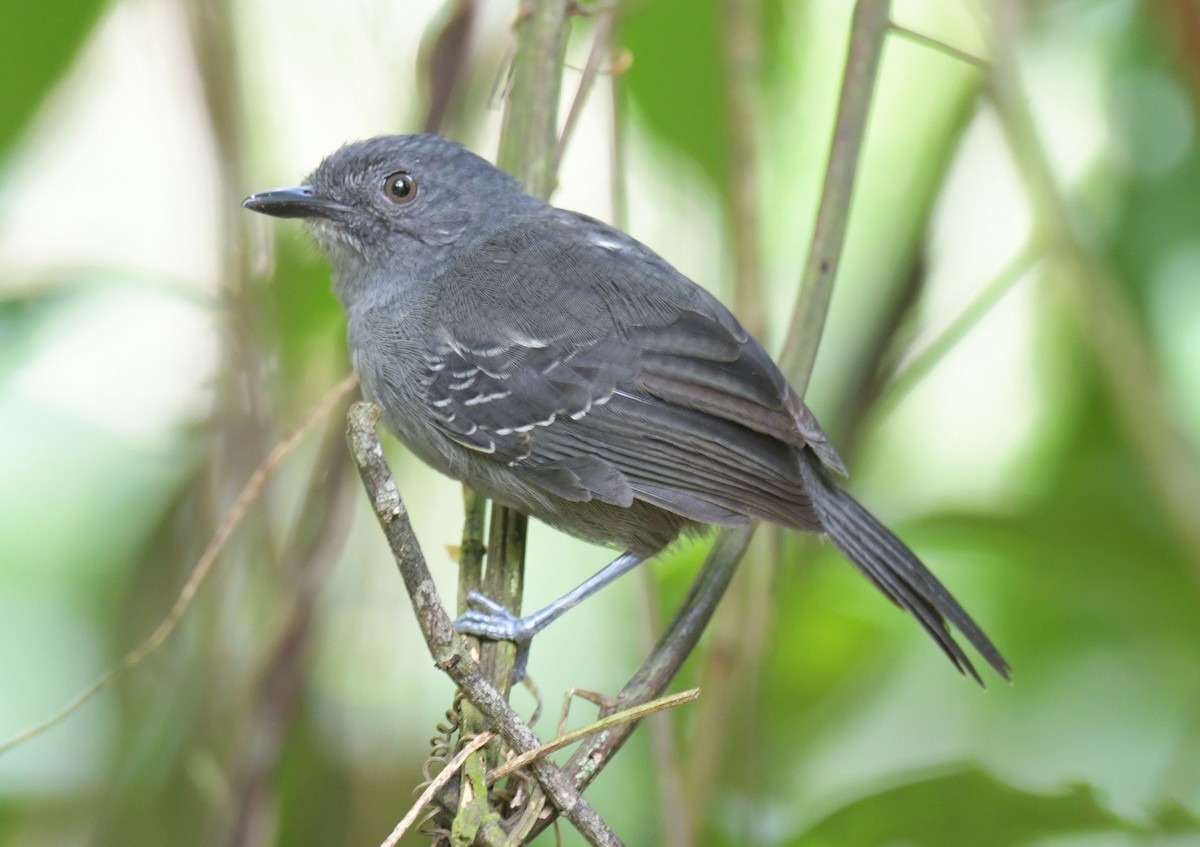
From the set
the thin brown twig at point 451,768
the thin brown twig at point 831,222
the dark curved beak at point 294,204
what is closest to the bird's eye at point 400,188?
the dark curved beak at point 294,204

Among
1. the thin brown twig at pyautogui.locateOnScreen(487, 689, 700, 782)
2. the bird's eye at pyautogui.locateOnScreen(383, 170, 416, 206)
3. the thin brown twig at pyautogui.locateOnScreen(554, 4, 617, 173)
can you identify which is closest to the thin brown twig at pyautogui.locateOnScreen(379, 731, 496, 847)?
the thin brown twig at pyautogui.locateOnScreen(487, 689, 700, 782)

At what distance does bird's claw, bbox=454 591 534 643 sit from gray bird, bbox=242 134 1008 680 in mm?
23

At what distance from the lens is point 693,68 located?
12.6 feet

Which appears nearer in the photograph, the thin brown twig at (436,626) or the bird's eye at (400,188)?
the thin brown twig at (436,626)

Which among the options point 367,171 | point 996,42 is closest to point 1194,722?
point 996,42

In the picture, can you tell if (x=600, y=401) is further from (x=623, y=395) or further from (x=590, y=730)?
(x=590, y=730)

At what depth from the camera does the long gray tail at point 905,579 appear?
9.45 feet

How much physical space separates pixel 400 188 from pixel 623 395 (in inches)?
37.2

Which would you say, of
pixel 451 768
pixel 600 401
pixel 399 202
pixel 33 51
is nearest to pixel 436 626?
pixel 451 768

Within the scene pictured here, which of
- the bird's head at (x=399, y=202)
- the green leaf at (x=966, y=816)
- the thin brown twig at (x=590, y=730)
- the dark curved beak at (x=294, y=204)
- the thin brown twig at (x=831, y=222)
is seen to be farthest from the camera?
the bird's head at (x=399, y=202)

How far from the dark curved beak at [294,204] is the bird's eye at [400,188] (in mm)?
123

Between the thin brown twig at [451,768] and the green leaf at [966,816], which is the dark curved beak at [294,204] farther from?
the green leaf at [966,816]

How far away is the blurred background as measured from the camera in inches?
119

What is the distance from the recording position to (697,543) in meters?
3.53
